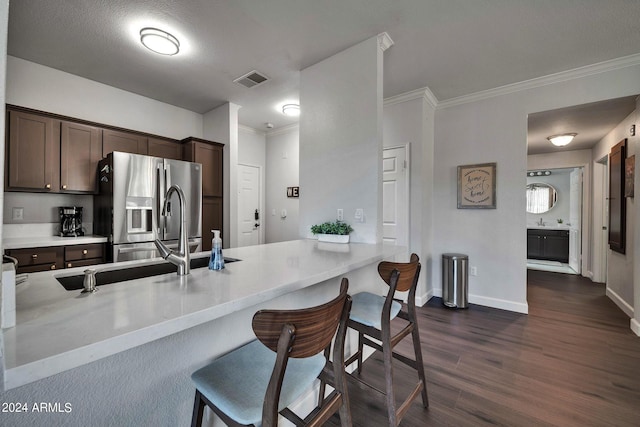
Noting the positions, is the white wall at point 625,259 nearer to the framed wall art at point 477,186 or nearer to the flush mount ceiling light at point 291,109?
the framed wall art at point 477,186

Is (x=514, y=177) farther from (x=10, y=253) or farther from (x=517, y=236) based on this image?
(x=10, y=253)

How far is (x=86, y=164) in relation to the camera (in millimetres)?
2881

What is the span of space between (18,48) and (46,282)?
9.61ft

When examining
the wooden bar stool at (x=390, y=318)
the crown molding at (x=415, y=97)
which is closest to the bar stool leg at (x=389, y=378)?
the wooden bar stool at (x=390, y=318)

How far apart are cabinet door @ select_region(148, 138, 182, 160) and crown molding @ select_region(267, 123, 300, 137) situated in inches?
71.2

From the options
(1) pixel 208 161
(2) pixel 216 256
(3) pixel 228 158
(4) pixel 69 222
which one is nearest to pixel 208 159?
(1) pixel 208 161

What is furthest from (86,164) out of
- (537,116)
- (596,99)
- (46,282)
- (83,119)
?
(596,99)

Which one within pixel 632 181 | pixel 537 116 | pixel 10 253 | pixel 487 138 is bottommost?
pixel 10 253

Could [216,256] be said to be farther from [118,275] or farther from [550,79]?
[550,79]

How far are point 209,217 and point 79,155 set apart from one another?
1514 mm

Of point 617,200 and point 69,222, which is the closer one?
point 69,222

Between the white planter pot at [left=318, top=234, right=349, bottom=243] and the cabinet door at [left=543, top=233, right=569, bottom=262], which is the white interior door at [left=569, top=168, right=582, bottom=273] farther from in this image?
the white planter pot at [left=318, top=234, right=349, bottom=243]

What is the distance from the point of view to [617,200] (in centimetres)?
335

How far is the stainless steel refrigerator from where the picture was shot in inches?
106
